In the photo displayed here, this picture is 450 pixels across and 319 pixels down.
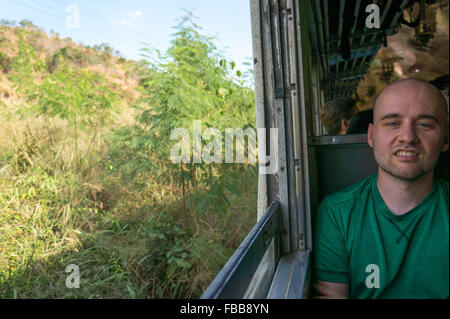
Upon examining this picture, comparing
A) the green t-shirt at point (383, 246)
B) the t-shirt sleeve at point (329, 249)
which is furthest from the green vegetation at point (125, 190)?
the green t-shirt at point (383, 246)

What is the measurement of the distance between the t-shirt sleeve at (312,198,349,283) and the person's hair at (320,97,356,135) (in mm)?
1027

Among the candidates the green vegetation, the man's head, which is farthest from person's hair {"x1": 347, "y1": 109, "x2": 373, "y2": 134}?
the green vegetation

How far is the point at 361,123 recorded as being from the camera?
70.4 inches

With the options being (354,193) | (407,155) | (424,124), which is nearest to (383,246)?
(354,193)

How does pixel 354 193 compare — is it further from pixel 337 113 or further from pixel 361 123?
pixel 337 113

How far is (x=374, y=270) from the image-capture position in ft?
4.04

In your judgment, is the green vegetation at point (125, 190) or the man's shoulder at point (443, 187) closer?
the man's shoulder at point (443, 187)

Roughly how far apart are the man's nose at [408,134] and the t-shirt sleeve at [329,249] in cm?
44

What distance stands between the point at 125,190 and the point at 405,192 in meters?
3.77

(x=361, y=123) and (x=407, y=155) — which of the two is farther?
(x=361, y=123)

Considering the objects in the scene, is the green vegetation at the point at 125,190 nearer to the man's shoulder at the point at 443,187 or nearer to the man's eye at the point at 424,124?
the man's shoulder at the point at 443,187

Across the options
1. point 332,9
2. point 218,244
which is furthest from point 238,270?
point 332,9

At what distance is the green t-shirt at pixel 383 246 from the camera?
1.14 metres

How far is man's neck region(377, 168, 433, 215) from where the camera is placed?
47.4 inches
